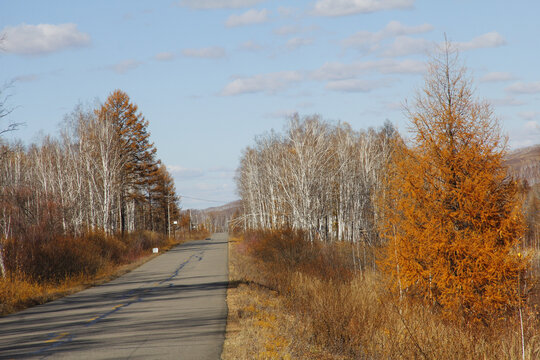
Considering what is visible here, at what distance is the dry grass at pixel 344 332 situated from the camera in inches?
357

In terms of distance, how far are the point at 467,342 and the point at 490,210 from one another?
9.60 metres

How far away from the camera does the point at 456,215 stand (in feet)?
61.7

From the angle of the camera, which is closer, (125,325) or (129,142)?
(125,325)

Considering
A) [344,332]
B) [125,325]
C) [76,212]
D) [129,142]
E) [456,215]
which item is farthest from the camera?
[129,142]

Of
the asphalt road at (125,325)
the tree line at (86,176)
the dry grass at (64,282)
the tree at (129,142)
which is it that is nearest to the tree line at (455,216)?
the asphalt road at (125,325)

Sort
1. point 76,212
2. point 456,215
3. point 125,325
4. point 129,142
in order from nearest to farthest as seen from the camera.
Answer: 1. point 125,325
2. point 456,215
3. point 76,212
4. point 129,142

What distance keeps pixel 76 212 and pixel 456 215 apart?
31.8m

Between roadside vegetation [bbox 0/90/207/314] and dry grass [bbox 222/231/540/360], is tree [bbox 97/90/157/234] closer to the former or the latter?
roadside vegetation [bbox 0/90/207/314]

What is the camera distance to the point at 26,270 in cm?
1947

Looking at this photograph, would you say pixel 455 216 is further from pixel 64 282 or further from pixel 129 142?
pixel 129 142

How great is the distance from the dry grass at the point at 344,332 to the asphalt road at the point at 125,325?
0.63 metres

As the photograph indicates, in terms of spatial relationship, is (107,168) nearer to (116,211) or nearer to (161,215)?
(116,211)

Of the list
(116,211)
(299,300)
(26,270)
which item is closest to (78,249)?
(26,270)

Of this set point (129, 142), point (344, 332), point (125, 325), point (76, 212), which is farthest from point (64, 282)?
point (129, 142)
